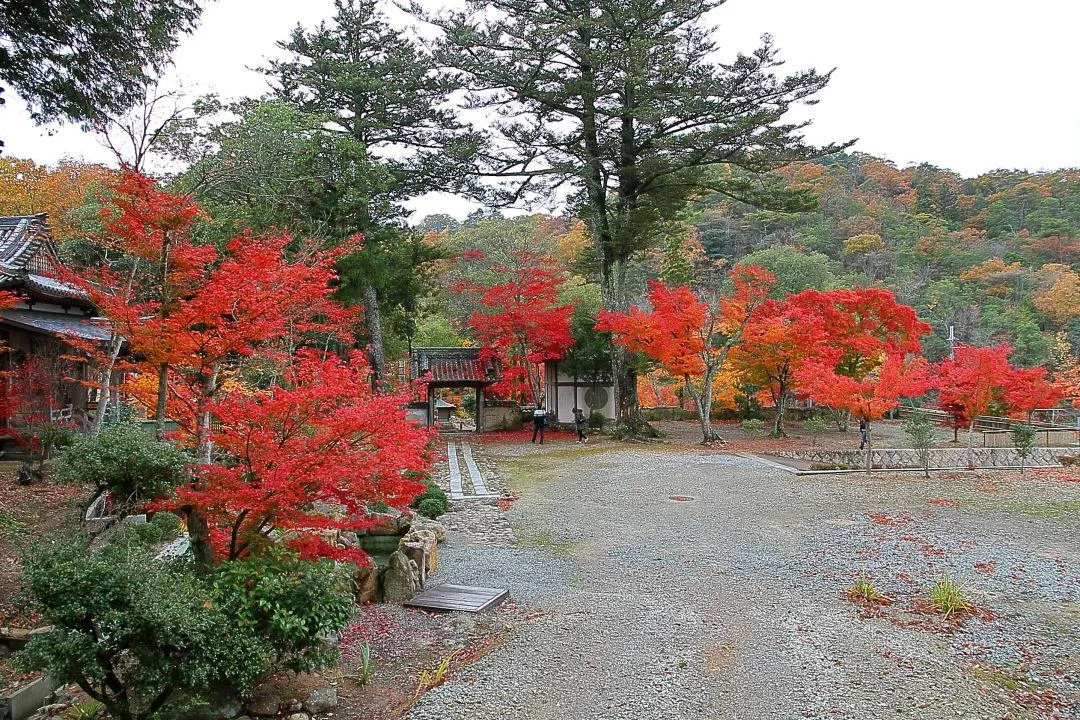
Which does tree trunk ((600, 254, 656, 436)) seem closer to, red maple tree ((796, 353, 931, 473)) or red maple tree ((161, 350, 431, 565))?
red maple tree ((796, 353, 931, 473))

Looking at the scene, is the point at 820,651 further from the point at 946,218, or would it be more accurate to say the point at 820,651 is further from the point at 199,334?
the point at 946,218

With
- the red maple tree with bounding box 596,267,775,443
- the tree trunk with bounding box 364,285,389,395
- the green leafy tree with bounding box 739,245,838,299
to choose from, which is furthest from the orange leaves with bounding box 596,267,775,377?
the green leafy tree with bounding box 739,245,838,299

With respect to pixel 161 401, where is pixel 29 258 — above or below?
above

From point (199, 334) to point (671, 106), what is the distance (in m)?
15.6

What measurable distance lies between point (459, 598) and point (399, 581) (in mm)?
640

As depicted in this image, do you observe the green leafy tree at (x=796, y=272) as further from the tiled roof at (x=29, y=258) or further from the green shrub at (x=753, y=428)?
the tiled roof at (x=29, y=258)

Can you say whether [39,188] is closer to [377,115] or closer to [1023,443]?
[377,115]

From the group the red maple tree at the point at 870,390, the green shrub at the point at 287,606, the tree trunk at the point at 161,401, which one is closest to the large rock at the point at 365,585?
the green shrub at the point at 287,606

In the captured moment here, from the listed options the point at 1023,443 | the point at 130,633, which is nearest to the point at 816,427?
the point at 1023,443

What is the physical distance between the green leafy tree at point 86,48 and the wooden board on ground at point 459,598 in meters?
6.02

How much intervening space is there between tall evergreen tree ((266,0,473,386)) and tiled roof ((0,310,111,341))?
236 inches

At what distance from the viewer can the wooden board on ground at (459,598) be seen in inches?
263

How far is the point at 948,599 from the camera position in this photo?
6.56m

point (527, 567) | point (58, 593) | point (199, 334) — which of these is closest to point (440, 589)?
point (527, 567)
